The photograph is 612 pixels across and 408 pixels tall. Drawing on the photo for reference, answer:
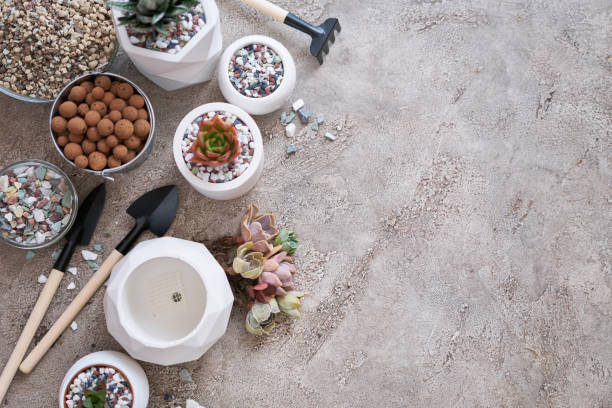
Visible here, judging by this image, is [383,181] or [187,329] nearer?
[187,329]

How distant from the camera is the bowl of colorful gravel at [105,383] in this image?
1000 mm

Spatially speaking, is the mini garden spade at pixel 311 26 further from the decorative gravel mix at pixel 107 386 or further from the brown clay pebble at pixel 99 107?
the decorative gravel mix at pixel 107 386

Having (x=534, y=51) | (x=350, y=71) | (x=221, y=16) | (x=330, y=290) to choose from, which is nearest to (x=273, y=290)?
(x=330, y=290)

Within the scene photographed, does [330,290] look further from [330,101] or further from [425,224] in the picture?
[330,101]

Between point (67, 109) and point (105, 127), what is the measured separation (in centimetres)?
8

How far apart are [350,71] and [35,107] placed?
0.72 meters

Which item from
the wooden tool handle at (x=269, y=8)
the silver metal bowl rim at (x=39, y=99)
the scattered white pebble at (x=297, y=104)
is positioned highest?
the wooden tool handle at (x=269, y=8)

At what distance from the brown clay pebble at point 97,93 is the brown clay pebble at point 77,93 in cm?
2

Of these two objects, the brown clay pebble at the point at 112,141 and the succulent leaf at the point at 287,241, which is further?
the succulent leaf at the point at 287,241

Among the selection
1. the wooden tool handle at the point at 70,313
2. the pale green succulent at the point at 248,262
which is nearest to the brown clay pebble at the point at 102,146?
the wooden tool handle at the point at 70,313

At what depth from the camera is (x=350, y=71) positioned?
118cm

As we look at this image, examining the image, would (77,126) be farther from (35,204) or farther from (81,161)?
(35,204)

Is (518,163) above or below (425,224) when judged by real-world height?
above

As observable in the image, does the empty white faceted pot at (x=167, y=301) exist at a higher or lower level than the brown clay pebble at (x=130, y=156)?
lower
